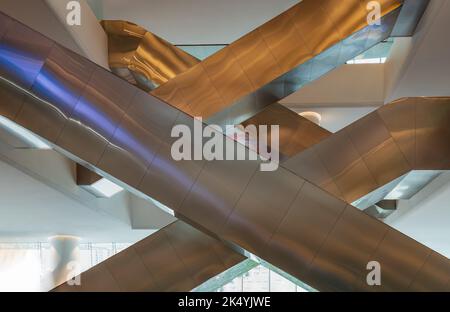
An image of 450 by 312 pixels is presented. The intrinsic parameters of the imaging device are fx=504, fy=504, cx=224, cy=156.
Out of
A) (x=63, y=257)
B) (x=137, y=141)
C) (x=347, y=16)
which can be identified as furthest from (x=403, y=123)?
(x=63, y=257)

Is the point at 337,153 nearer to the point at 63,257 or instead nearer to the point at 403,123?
the point at 403,123

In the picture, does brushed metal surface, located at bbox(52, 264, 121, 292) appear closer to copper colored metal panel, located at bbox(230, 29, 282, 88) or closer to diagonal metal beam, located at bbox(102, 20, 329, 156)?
copper colored metal panel, located at bbox(230, 29, 282, 88)

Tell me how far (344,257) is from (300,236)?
0.62m

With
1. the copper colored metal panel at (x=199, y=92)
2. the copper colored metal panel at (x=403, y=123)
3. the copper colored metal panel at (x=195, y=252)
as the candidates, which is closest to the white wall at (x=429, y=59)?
the copper colored metal panel at (x=403, y=123)

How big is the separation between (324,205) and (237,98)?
11.0 ft

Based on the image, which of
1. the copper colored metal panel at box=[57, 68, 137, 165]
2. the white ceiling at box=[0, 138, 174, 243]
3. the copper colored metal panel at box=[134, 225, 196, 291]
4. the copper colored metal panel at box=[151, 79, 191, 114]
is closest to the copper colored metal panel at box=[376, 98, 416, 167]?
the copper colored metal panel at box=[151, 79, 191, 114]

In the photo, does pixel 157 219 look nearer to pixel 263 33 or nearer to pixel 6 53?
pixel 263 33

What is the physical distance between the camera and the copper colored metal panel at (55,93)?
270 inches

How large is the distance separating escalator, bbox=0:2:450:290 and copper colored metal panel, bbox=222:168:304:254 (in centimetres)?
1

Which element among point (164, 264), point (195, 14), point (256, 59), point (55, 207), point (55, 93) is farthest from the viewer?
point (55, 207)

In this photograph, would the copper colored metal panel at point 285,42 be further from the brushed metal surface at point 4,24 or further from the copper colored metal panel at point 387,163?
the brushed metal surface at point 4,24

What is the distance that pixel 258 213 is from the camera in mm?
6543

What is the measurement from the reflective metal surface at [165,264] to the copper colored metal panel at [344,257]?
1746mm

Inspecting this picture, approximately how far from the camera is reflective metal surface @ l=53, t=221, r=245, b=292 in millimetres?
8070
